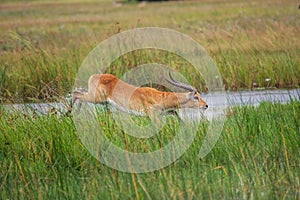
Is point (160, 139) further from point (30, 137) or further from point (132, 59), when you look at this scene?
point (132, 59)

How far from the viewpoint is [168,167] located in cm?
631

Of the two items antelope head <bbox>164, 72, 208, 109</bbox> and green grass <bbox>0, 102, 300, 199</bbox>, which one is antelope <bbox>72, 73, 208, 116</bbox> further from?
green grass <bbox>0, 102, 300, 199</bbox>

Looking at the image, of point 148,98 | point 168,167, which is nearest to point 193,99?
point 148,98

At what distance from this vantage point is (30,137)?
286 inches

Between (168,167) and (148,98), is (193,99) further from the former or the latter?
(168,167)

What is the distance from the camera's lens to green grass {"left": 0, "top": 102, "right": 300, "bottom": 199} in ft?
18.4

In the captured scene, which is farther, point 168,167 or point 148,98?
point 148,98

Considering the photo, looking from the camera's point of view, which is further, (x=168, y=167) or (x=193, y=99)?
(x=193, y=99)

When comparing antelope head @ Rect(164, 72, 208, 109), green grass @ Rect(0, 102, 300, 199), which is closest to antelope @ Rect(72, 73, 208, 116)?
antelope head @ Rect(164, 72, 208, 109)

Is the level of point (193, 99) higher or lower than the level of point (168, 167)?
higher

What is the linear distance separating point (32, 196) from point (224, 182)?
1503mm

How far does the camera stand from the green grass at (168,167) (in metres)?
5.61

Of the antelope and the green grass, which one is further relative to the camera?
the antelope

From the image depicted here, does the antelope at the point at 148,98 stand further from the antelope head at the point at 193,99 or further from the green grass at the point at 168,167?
the green grass at the point at 168,167
